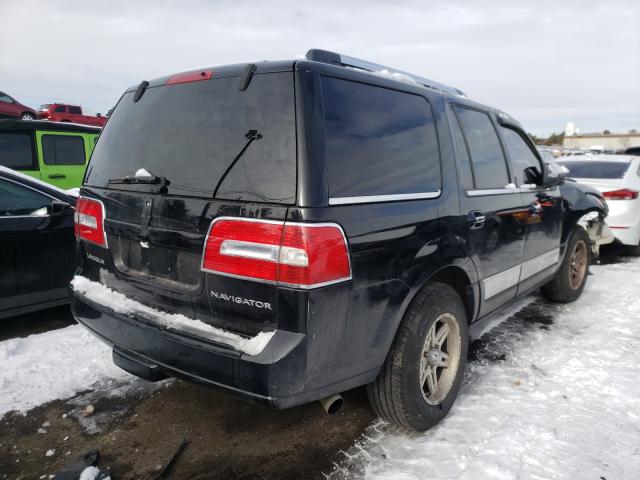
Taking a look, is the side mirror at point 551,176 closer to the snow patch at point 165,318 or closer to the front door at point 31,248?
the snow patch at point 165,318

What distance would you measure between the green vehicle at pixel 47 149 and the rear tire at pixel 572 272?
22.2 feet

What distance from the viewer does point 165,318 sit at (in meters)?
2.19

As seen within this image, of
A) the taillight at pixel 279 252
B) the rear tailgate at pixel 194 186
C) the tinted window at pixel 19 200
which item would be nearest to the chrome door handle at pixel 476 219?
the taillight at pixel 279 252

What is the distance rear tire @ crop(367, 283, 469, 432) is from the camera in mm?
2363

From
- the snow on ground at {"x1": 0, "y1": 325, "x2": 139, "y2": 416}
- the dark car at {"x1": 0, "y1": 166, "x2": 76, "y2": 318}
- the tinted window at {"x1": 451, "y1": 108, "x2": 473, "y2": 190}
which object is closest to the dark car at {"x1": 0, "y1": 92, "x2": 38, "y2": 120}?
the dark car at {"x1": 0, "y1": 166, "x2": 76, "y2": 318}

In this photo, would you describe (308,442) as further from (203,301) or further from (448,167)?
(448,167)

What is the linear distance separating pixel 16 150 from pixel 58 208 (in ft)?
15.2

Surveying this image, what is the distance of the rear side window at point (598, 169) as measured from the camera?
7.25 meters

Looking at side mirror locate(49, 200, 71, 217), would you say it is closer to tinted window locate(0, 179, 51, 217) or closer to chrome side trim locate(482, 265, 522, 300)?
tinted window locate(0, 179, 51, 217)

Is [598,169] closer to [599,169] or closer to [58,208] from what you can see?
[599,169]

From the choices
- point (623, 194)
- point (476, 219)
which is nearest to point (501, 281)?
point (476, 219)

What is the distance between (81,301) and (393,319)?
1.73 metres

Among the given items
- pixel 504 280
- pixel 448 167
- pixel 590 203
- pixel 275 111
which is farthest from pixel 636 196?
pixel 275 111

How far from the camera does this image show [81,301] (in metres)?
2.58
